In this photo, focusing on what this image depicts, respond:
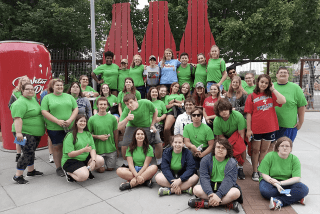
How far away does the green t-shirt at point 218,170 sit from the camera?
3.28 meters

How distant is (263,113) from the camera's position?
387cm

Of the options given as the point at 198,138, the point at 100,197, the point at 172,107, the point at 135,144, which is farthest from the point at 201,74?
the point at 100,197

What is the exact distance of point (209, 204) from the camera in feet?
10.1

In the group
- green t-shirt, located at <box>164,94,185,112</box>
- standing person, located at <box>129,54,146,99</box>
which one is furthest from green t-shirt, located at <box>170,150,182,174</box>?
standing person, located at <box>129,54,146,99</box>

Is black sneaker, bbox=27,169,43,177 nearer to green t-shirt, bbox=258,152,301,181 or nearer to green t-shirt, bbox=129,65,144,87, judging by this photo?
green t-shirt, bbox=129,65,144,87

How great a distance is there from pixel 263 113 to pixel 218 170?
1265mm

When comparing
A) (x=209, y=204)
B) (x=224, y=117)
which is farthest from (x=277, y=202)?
(x=224, y=117)

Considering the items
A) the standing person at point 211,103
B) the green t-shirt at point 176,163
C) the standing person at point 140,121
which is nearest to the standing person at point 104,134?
the standing person at point 140,121

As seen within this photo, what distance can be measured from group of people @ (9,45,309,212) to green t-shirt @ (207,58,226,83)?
325 millimetres

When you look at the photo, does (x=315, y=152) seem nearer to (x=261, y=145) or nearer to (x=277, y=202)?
(x=261, y=145)

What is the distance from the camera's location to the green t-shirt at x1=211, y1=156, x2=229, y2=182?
328 cm

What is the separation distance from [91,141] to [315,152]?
15.7 feet

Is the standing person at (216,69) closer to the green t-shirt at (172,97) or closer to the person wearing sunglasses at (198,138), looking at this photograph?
the green t-shirt at (172,97)

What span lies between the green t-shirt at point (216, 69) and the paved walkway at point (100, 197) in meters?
2.13
